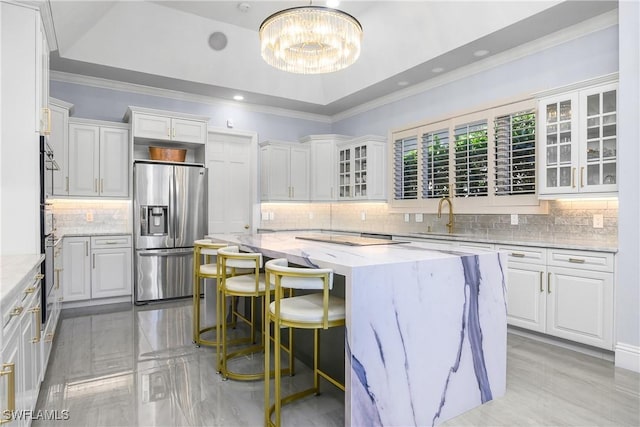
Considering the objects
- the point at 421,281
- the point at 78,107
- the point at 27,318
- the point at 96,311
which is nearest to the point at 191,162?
the point at 78,107

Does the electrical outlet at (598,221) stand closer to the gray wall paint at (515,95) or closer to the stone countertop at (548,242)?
the stone countertop at (548,242)

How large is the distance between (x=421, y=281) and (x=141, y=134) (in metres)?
4.27

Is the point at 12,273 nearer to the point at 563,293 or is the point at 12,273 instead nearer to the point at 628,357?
the point at 563,293

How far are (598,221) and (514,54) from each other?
1.99 meters

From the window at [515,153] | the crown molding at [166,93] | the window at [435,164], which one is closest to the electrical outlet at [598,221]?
the window at [515,153]

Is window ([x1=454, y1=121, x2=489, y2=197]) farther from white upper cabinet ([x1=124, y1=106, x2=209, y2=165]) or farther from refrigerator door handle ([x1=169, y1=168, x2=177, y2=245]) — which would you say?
refrigerator door handle ([x1=169, y1=168, x2=177, y2=245])

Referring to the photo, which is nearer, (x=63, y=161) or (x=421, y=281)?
(x=421, y=281)

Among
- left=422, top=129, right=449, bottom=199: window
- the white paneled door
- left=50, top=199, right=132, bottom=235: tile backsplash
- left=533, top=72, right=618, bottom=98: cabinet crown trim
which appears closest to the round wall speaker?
the white paneled door

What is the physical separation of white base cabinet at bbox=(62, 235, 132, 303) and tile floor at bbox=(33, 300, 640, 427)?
1162mm

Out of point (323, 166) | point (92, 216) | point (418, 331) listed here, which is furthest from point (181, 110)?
point (418, 331)

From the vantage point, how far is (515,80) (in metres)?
4.24

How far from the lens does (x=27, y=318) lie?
1905 mm

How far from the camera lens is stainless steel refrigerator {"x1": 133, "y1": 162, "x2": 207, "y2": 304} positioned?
4.93m

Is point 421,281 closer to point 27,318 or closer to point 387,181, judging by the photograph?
point 27,318
